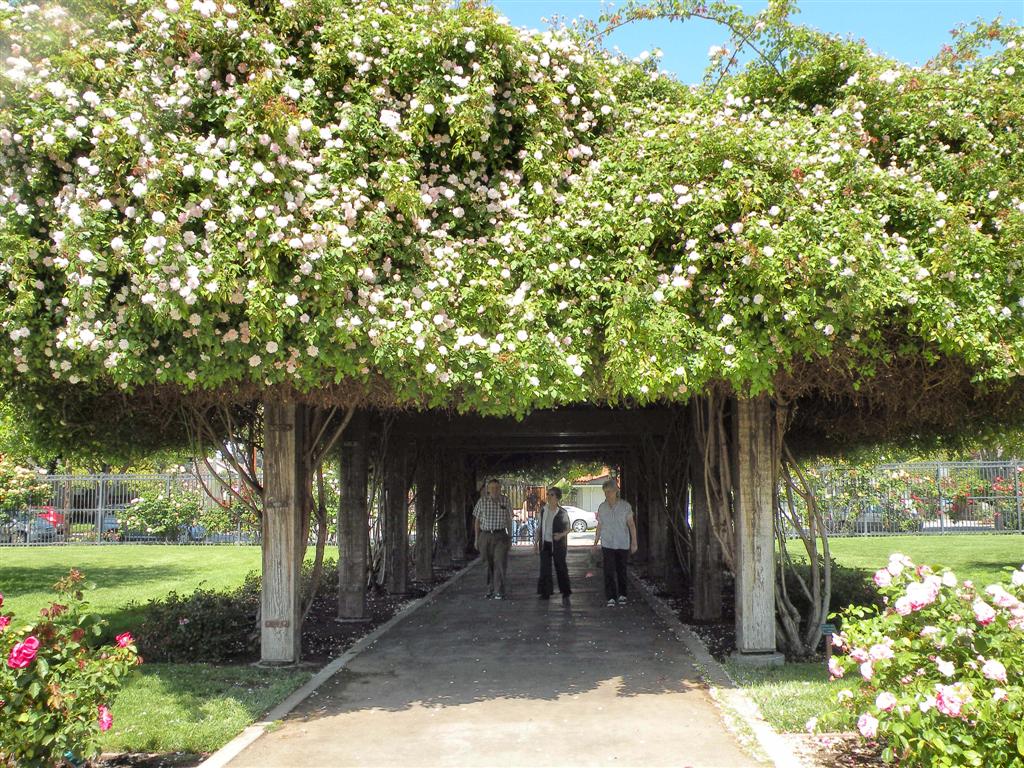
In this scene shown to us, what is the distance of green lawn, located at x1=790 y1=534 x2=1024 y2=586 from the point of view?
645 inches

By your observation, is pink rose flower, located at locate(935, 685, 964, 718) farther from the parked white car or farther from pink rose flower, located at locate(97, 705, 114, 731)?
the parked white car

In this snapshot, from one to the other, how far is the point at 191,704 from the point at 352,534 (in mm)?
4570

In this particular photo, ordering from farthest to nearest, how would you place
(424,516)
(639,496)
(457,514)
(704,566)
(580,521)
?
(580,521)
(457,514)
(639,496)
(424,516)
(704,566)

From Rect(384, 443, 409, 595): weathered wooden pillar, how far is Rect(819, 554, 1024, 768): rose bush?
30.9 feet

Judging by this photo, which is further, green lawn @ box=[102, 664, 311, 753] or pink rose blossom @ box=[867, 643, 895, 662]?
green lawn @ box=[102, 664, 311, 753]

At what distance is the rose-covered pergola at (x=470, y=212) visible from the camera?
572 cm

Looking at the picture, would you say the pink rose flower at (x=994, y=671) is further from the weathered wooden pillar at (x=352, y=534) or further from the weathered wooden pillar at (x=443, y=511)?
the weathered wooden pillar at (x=443, y=511)

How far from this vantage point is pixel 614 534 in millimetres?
11656

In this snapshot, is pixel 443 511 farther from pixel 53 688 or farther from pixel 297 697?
pixel 53 688

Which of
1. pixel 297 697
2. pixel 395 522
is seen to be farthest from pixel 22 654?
pixel 395 522

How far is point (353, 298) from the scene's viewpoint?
5.96m

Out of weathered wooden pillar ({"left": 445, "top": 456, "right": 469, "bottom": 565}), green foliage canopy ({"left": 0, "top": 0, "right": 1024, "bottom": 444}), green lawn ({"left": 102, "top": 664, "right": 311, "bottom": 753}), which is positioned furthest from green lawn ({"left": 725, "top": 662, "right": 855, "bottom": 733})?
weathered wooden pillar ({"left": 445, "top": 456, "right": 469, "bottom": 565})

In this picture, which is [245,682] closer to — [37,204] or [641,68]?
[37,204]

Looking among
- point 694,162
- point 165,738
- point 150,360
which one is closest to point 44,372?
point 150,360
